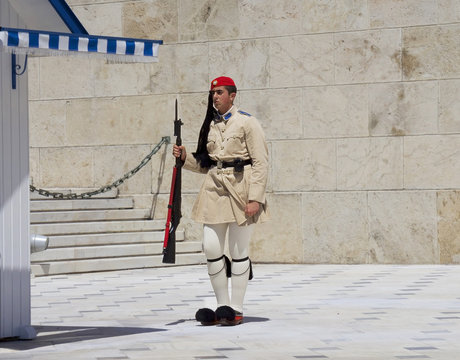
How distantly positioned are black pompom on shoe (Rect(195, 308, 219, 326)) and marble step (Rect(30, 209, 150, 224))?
6935 mm

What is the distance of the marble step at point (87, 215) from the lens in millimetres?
16025

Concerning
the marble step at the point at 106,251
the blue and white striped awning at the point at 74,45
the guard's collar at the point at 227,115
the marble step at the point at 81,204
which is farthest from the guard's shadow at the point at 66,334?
the marble step at the point at 81,204

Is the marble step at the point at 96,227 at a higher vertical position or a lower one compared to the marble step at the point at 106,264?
higher

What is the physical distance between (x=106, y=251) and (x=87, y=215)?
1054 mm

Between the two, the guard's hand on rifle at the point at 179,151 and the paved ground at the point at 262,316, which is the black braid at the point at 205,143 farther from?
the paved ground at the point at 262,316

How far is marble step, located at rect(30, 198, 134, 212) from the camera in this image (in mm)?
16391

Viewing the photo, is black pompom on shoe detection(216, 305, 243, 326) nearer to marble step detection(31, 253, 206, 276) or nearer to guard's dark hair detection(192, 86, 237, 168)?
guard's dark hair detection(192, 86, 237, 168)

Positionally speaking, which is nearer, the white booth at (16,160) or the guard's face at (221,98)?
the white booth at (16,160)

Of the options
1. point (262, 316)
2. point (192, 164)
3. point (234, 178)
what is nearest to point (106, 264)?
point (262, 316)

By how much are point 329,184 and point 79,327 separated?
24.6 ft

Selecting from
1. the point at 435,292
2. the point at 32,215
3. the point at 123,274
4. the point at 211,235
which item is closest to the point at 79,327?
the point at 211,235

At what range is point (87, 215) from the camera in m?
16.4

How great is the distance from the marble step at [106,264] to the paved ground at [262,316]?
26 centimetres

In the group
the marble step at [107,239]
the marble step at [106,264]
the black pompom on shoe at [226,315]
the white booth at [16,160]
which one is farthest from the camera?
the marble step at [107,239]
